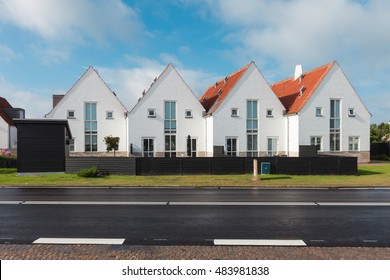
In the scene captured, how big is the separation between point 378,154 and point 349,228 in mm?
42300

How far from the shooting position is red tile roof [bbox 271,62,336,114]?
35.0 metres

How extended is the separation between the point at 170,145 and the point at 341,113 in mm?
17559

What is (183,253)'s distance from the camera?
6617mm

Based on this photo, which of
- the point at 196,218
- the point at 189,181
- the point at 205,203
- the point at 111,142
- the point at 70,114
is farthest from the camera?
the point at 70,114

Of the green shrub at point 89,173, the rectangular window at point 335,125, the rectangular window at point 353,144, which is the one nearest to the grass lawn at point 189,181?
the green shrub at point 89,173

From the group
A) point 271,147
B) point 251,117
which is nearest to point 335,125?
point 271,147

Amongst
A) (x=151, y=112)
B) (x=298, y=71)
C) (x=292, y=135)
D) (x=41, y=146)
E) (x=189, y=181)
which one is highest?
(x=298, y=71)

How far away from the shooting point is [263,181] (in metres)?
20.8

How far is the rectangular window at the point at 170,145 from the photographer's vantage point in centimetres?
3475

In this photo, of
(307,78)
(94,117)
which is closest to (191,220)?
(94,117)

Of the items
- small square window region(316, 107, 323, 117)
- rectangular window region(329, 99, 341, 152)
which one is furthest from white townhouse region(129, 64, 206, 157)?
rectangular window region(329, 99, 341, 152)

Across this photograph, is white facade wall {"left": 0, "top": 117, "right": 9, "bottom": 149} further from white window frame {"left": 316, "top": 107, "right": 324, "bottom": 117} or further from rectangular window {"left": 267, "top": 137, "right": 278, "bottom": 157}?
white window frame {"left": 316, "top": 107, "right": 324, "bottom": 117}

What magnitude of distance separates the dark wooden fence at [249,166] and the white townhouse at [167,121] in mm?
9542

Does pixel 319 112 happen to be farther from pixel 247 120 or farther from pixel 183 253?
pixel 183 253
